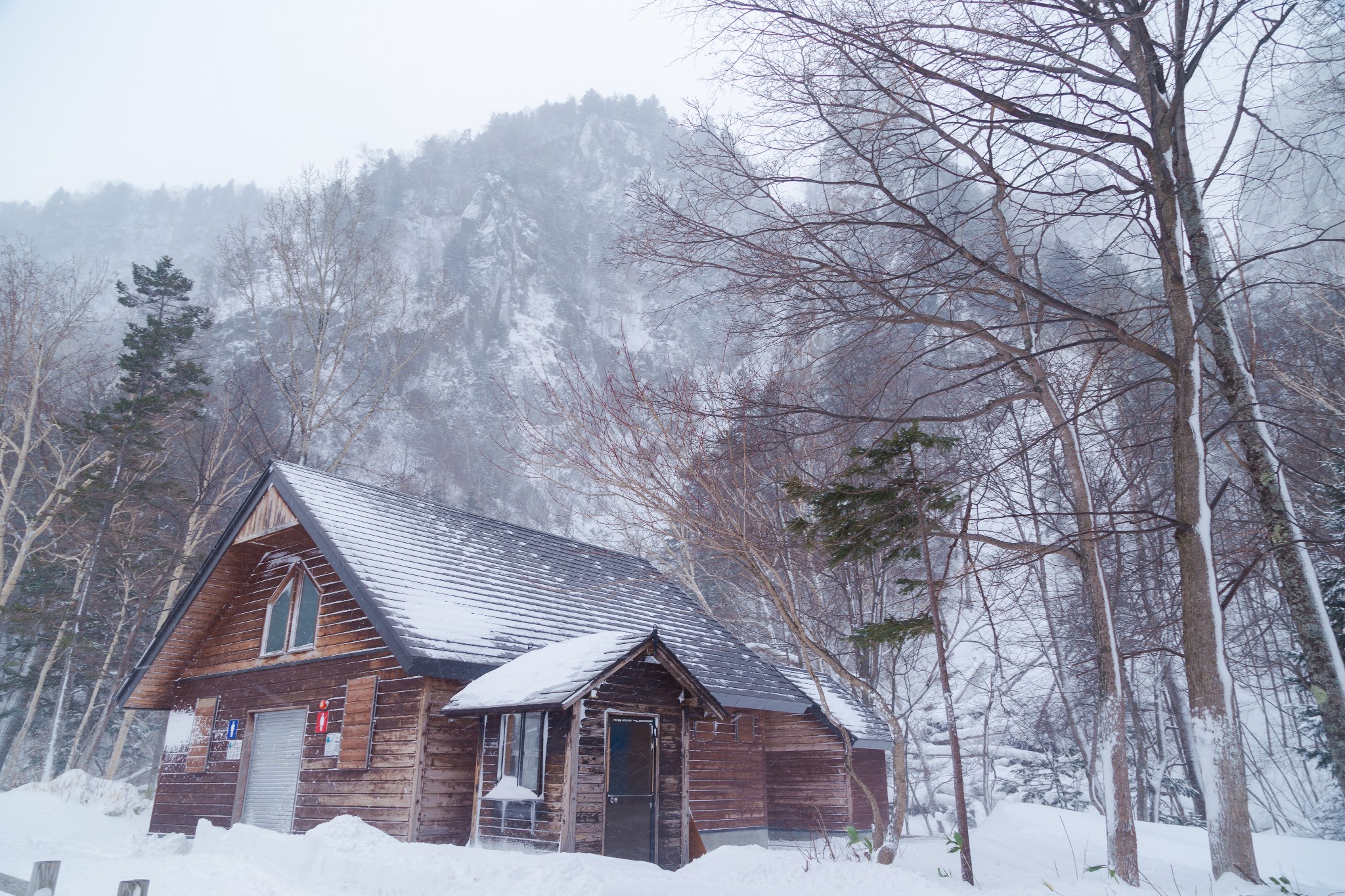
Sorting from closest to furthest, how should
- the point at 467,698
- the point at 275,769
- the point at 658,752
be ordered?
the point at 467,698
the point at 658,752
the point at 275,769

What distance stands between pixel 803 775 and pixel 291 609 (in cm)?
1096

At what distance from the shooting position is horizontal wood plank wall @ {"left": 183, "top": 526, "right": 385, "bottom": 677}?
1291 cm

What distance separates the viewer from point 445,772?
11.5 meters

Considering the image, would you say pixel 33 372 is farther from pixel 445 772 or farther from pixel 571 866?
pixel 571 866

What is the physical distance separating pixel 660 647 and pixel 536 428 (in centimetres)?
375

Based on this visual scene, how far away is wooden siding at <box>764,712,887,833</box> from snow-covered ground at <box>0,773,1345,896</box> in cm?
175

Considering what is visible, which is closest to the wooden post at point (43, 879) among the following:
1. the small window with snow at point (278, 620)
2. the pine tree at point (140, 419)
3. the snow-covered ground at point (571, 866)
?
→ the snow-covered ground at point (571, 866)

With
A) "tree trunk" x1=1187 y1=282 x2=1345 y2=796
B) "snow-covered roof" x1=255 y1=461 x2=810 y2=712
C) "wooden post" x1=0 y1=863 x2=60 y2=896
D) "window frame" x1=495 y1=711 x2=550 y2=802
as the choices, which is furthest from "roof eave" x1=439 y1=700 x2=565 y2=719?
"tree trunk" x1=1187 y1=282 x2=1345 y2=796

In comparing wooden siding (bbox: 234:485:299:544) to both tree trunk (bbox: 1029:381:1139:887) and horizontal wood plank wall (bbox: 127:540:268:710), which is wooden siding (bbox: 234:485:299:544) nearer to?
horizontal wood plank wall (bbox: 127:540:268:710)

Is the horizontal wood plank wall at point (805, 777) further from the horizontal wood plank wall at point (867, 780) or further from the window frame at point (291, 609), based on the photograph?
the window frame at point (291, 609)

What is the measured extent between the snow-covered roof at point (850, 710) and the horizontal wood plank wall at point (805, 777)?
49 cm

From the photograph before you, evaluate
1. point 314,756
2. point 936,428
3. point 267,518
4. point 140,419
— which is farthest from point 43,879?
point 140,419

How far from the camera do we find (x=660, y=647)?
37.2ft

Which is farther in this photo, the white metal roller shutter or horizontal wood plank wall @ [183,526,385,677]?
the white metal roller shutter
